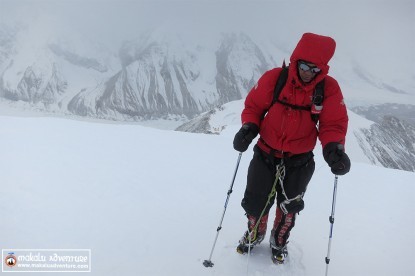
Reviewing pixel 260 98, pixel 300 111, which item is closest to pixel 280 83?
pixel 260 98

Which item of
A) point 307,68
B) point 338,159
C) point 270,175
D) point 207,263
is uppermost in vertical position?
point 307,68

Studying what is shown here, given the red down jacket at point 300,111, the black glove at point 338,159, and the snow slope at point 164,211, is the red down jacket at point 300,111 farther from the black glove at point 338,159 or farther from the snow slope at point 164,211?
the snow slope at point 164,211

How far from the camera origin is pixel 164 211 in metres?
6.29

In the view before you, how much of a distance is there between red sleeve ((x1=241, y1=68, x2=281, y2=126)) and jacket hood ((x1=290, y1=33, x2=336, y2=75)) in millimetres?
379

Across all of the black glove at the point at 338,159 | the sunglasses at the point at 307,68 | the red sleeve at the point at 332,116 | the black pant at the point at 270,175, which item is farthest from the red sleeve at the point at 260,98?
the black glove at the point at 338,159

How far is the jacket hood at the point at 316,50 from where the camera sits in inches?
166

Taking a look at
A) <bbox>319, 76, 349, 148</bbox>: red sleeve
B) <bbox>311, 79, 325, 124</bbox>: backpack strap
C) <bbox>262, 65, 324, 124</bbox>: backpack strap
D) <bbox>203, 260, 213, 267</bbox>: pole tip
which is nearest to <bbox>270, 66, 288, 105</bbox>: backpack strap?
<bbox>262, 65, 324, 124</bbox>: backpack strap

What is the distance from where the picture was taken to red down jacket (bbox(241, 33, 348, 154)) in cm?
429

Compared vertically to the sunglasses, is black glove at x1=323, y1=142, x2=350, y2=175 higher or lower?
lower

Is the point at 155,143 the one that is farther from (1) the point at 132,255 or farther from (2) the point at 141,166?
(1) the point at 132,255

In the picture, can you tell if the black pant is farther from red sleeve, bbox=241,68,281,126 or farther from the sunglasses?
the sunglasses

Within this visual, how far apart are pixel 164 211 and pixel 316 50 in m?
3.88

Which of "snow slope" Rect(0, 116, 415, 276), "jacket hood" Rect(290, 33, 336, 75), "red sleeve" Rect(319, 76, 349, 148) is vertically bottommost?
"snow slope" Rect(0, 116, 415, 276)

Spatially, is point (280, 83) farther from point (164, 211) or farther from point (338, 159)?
point (164, 211)
